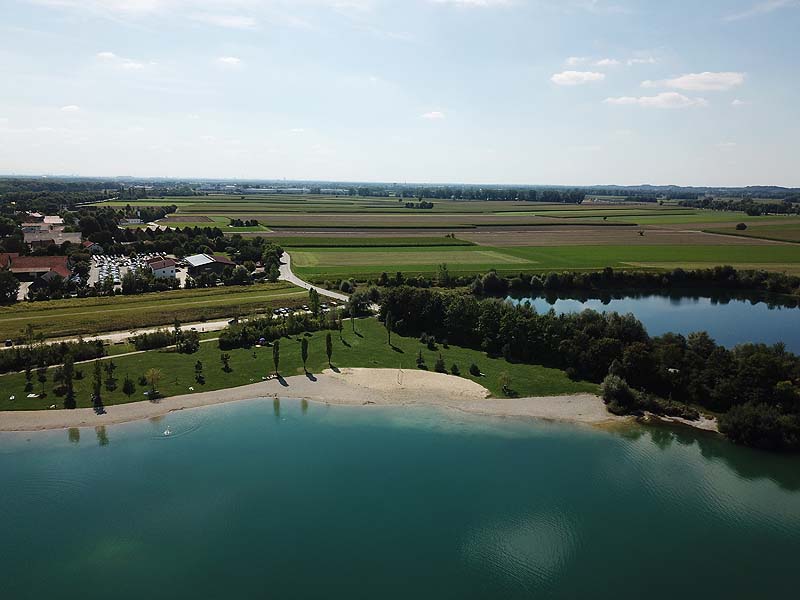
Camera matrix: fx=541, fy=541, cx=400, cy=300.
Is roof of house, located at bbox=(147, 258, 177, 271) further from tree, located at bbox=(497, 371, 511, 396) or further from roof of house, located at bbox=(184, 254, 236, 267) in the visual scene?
tree, located at bbox=(497, 371, 511, 396)

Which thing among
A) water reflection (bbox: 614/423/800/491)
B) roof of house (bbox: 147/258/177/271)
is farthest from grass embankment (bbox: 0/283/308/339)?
water reflection (bbox: 614/423/800/491)

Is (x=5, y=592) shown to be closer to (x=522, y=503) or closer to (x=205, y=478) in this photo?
(x=205, y=478)

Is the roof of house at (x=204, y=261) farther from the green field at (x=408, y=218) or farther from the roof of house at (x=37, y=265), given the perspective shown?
the green field at (x=408, y=218)

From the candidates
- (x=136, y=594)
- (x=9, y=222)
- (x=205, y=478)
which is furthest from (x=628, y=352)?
(x=9, y=222)

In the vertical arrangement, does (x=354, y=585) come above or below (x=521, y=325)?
below

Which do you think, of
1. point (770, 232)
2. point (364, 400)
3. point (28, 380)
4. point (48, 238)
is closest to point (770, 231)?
point (770, 232)
